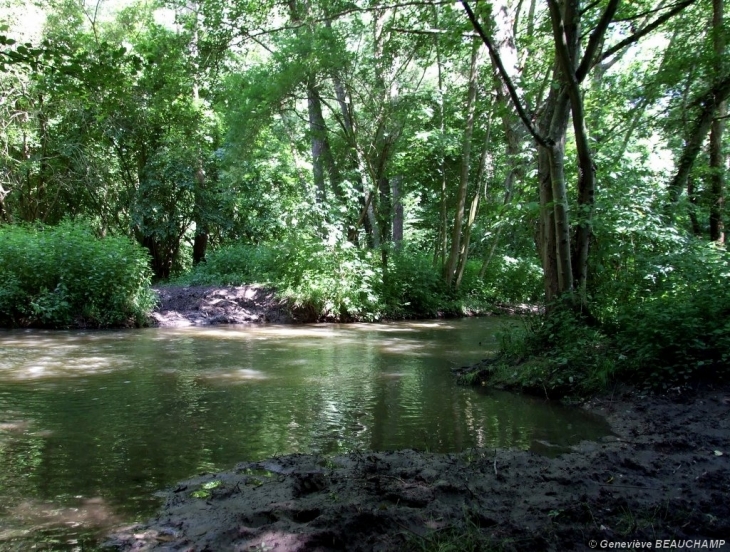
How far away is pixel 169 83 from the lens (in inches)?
485

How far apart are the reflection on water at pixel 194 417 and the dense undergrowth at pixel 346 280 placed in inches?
214

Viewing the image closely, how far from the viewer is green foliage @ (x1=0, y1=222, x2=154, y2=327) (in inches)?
519

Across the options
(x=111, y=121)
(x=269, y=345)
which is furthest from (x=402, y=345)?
(x=111, y=121)

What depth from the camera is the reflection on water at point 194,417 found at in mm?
3779

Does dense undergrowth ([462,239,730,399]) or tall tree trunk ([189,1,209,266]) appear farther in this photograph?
tall tree trunk ([189,1,209,266])

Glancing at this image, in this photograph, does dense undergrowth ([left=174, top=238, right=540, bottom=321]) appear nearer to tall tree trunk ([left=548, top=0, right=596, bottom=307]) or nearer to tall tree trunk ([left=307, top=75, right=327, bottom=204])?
tall tree trunk ([left=307, top=75, right=327, bottom=204])

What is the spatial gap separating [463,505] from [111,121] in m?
21.1

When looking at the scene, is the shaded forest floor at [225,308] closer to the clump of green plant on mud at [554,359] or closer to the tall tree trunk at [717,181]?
the tall tree trunk at [717,181]

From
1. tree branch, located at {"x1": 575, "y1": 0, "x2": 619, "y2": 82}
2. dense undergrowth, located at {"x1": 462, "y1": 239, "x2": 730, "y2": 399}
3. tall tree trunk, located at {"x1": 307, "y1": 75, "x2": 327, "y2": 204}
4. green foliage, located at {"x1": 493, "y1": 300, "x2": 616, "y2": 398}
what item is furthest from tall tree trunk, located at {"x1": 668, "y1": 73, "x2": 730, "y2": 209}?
tall tree trunk, located at {"x1": 307, "y1": 75, "x2": 327, "y2": 204}

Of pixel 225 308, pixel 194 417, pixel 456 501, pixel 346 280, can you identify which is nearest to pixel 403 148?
pixel 346 280

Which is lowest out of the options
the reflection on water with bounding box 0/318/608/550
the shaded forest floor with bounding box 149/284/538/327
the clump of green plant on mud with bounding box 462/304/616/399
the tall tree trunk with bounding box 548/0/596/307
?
the reflection on water with bounding box 0/318/608/550

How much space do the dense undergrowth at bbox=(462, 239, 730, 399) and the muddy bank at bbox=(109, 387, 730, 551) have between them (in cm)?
148

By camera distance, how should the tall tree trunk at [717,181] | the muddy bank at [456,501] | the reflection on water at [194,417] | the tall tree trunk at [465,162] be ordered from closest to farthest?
the muddy bank at [456,501] → the reflection on water at [194,417] → the tall tree trunk at [717,181] → the tall tree trunk at [465,162]

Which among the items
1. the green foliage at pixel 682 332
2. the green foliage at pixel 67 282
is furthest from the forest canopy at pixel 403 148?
the green foliage at pixel 67 282
